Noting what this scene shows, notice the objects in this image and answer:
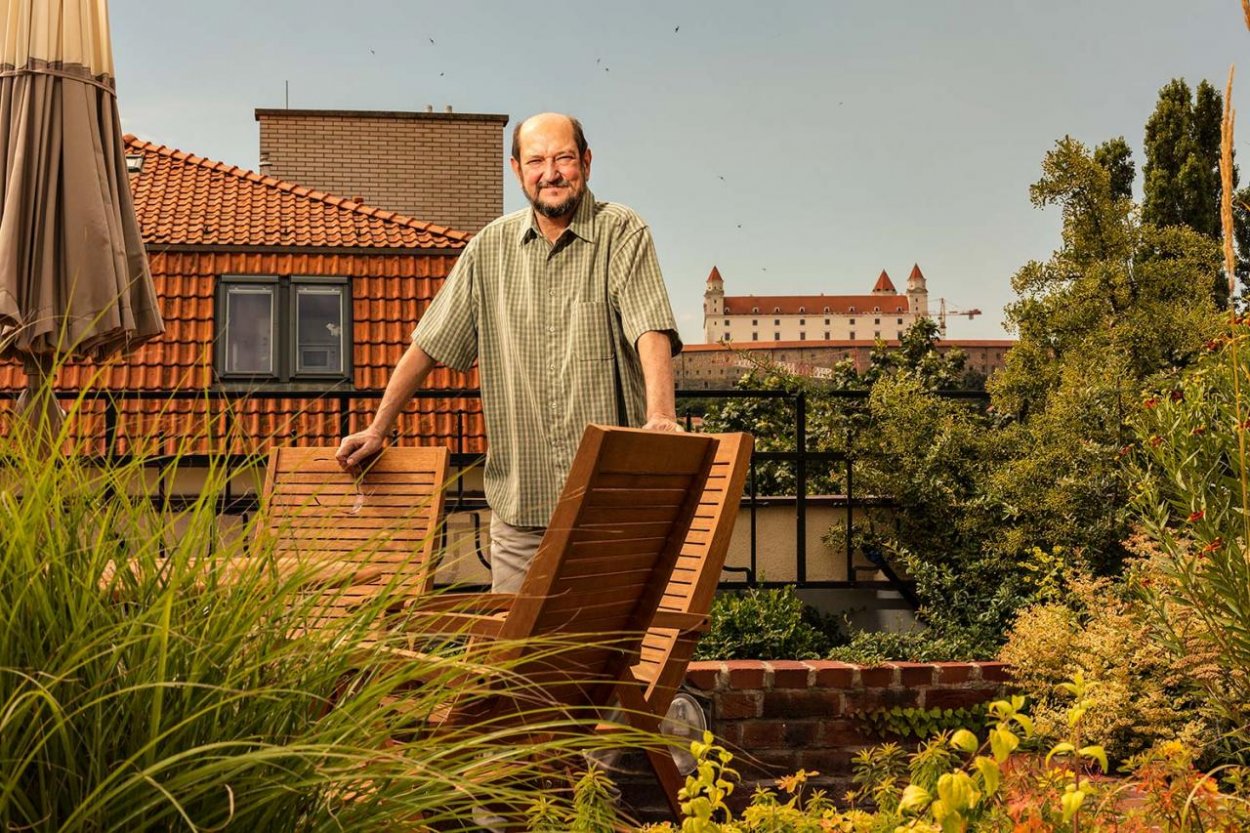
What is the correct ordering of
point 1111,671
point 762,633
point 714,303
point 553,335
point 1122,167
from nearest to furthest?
point 553,335, point 1111,671, point 762,633, point 1122,167, point 714,303

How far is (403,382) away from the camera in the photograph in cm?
432

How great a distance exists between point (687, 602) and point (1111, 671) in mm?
1642

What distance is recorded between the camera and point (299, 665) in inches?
68.4

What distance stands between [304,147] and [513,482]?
2807 cm

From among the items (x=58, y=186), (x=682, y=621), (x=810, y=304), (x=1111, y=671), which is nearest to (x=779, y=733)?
(x=1111, y=671)

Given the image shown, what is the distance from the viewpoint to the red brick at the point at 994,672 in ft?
17.9

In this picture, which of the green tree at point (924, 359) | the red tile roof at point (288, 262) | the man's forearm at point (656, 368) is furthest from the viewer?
the red tile roof at point (288, 262)

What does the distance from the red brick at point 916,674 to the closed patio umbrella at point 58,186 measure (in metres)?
3.45

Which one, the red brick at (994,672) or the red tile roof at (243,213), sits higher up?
the red tile roof at (243,213)

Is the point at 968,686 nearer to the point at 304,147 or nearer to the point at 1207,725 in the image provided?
the point at 1207,725

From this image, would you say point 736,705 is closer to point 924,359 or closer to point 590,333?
point 590,333

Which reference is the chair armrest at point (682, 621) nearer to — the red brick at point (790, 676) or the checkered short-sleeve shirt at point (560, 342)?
the checkered short-sleeve shirt at point (560, 342)

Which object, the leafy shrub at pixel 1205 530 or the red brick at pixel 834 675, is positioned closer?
the leafy shrub at pixel 1205 530

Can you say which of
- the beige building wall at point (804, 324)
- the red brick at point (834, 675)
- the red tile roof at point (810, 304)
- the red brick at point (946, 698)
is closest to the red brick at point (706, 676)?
the red brick at point (834, 675)
